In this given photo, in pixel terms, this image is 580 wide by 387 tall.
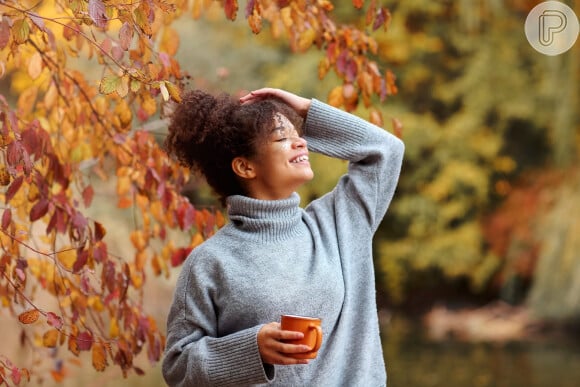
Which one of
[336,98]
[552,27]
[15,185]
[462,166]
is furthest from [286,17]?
[462,166]

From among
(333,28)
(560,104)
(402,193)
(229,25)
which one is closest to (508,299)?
(402,193)

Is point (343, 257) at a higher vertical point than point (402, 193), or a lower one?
lower

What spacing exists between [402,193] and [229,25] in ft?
8.24

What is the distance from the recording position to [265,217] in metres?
1.75

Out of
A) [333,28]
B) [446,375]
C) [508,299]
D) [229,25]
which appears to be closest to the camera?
[333,28]

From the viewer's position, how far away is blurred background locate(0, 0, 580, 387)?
898 centimetres

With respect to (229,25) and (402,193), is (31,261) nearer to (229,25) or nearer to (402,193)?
(229,25)

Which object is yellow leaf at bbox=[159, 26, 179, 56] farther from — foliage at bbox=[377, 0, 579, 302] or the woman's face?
foliage at bbox=[377, 0, 579, 302]

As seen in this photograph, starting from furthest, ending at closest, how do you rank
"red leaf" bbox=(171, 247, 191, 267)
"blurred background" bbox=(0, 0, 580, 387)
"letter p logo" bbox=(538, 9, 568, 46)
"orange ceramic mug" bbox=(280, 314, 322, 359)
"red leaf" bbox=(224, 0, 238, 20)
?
"blurred background" bbox=(0, 0, 580, 387) < "letter p logo" bbox=(538, 9, 568, 46) < "red leaf" bbox=(171, 247, 191, 267) < "red leaf" bbox=(224, 0, 238, 20) < "orange ceramic mug" bbox=(280, 314, 322, 359)

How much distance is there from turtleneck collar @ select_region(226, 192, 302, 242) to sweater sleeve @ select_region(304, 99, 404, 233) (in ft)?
0.40

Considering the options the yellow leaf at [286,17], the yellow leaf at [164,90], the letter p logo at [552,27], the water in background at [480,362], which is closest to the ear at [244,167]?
the yellow leaf at [164,90]

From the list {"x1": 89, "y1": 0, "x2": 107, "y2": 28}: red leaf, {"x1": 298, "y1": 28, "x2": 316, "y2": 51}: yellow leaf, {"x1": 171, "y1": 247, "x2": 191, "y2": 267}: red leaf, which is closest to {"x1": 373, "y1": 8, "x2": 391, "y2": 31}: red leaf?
{"x1": 298, "y1": 28, "x2": 316, "y2": 51}: yellow leaf

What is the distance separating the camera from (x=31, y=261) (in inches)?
101

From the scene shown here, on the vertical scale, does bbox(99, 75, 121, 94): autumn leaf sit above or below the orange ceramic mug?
above
